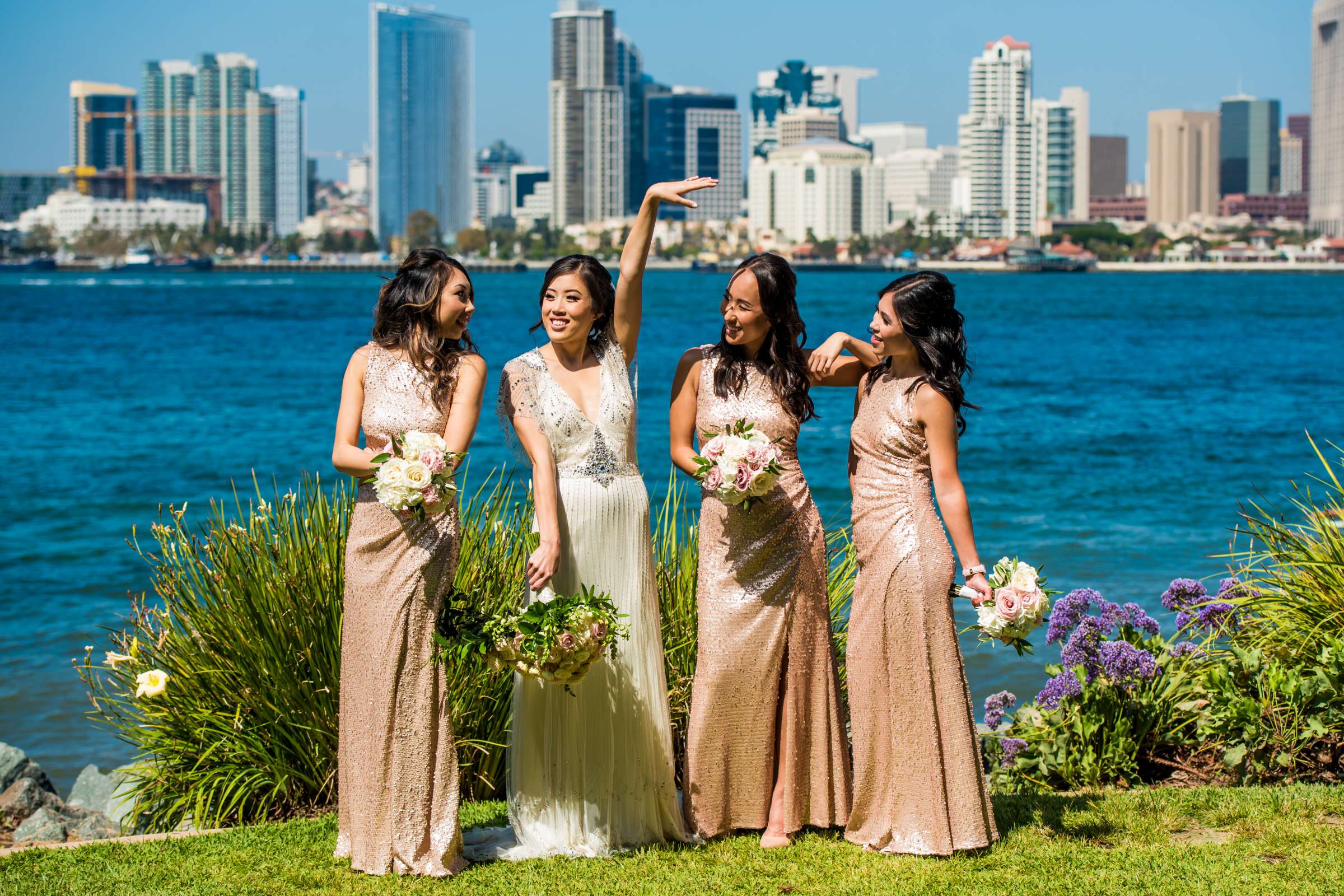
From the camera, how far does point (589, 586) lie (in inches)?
192

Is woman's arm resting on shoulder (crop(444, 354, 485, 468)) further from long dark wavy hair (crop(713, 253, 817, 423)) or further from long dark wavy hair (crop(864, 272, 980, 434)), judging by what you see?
long dark wavy hair (crop(864, 272, 980, 434))

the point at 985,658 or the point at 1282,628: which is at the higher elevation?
the point at 1282,628

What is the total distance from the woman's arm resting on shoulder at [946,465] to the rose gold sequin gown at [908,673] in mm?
51

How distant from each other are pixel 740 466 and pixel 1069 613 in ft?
8.09

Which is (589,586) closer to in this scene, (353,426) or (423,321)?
(353,426)

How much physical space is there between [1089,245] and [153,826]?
645 ft

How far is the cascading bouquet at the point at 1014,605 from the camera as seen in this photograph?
469 cm

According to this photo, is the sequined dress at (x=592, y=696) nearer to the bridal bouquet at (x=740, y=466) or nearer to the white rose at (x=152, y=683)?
the bridal bouquet at (x=740, y=466)

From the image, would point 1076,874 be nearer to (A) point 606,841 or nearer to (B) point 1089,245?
(A) point 606,841

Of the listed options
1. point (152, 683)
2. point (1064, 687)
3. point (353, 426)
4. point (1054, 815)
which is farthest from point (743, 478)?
point (152, 683)

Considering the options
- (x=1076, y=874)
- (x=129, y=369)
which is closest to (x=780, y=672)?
(x=1076, y=874)

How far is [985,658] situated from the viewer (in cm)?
1055

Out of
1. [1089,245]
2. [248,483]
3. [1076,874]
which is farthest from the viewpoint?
[1089,245]

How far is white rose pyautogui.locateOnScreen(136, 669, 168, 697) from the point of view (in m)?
5.77
